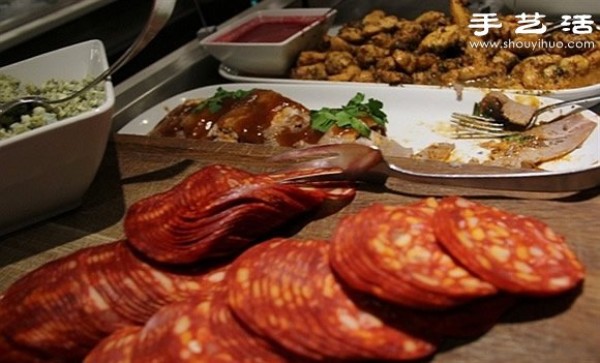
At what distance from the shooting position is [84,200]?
1.67m

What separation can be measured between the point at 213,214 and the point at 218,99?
2.80ft

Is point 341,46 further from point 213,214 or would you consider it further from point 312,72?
point 213,214

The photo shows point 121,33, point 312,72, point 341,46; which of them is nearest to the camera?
point 312,72

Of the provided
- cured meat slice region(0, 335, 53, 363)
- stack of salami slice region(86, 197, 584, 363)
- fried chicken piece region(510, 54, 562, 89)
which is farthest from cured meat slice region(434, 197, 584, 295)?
fried chicken piece region(510, 54, 562, 89)

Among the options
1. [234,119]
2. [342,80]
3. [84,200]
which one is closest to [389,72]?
[342,80]

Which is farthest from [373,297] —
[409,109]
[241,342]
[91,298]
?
[409,109]

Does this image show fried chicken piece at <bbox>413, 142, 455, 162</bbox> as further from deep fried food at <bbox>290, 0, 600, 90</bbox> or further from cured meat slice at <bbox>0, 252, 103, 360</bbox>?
cured meat slice at <bbox>0, 252, 103, 360</bbox>

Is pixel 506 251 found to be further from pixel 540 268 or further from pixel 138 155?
pixel 138 155

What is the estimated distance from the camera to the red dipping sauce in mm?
2461

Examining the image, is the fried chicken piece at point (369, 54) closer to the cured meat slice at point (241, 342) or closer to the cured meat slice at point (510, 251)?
the cured meat slice at point (510, 251)

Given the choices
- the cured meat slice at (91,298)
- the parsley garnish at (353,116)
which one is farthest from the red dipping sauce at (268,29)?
the cured meat slice at (91,298)

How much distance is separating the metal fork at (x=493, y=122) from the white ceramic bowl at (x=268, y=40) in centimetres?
67

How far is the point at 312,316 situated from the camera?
1.05 m

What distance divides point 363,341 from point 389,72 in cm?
136
